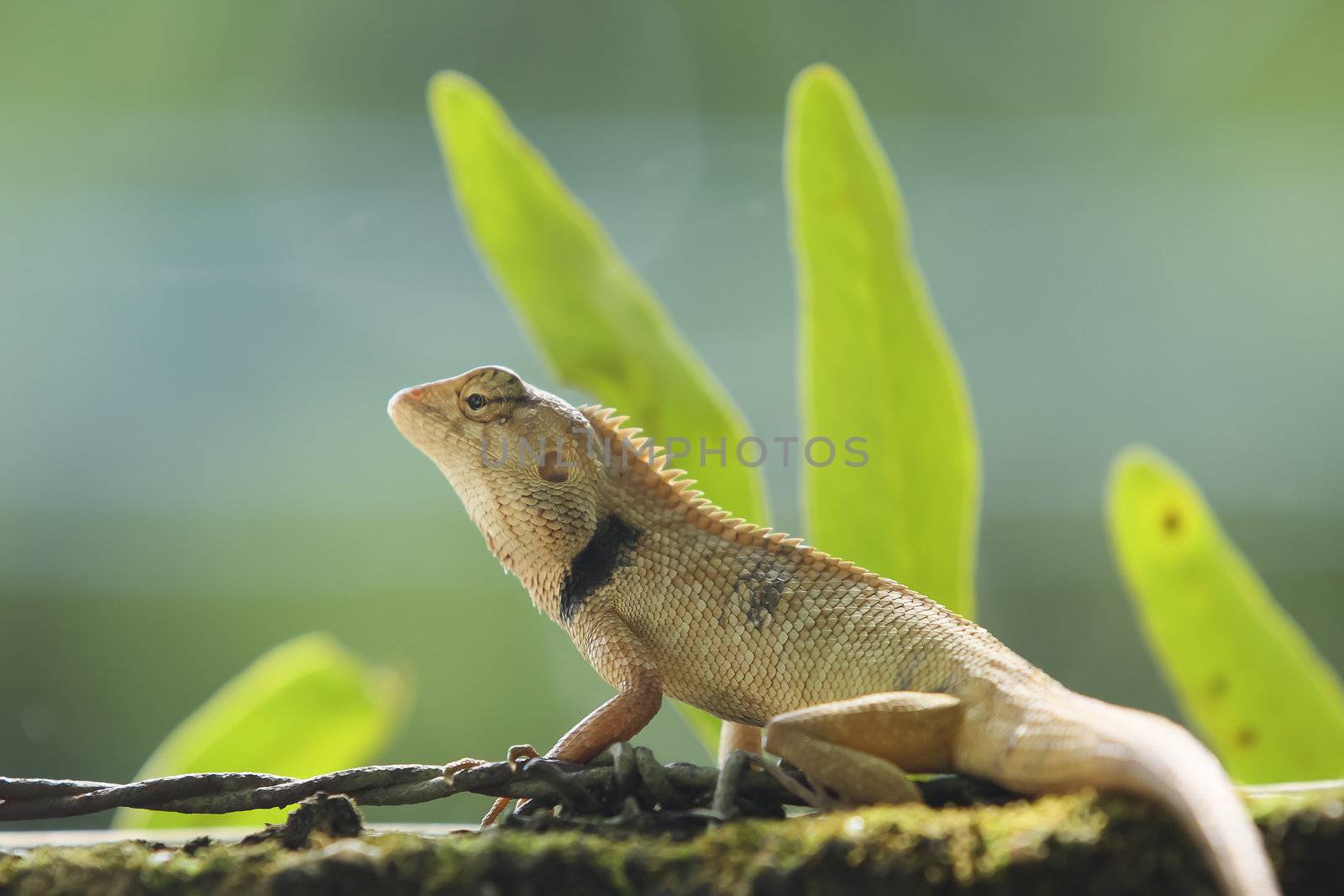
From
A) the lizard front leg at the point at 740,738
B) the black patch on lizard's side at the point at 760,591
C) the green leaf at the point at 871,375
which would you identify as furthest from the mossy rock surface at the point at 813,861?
the green leaf at the point at 871,375

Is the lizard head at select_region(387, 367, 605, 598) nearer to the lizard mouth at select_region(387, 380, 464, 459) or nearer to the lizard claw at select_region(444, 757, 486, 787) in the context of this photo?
the lizard mouth at select_region(387, 380, 464, 459)

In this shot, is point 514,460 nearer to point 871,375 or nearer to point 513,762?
point 513,762

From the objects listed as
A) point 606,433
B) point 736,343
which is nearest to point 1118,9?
point 736,343

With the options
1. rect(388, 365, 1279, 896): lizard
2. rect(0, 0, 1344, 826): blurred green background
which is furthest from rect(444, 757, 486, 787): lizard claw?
rect(0, 0, 1344, 826): blurred green background

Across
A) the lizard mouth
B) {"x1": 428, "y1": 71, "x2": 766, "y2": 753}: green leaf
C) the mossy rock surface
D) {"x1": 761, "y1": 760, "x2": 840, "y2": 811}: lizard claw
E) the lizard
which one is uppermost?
{"x1": 428, "y1": 71, "x2": 766, "y2": 753}: green leaf

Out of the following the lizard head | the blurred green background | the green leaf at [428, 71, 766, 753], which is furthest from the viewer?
the blurred green background

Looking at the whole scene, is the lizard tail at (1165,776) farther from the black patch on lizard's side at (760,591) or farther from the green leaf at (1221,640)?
the green leaf at (1221,640)

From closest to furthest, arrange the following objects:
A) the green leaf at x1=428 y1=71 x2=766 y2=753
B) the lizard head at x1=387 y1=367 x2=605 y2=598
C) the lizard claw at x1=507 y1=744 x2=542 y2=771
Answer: the lizard claw at x1=507 y1=744 x2=542 y2=771 < the lizard head at x1=387 y1=367 x2=605 y2=598 < the green leaf at x1=428 y1=71 x2=766 y2=753

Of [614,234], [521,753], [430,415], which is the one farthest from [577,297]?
[614,234]

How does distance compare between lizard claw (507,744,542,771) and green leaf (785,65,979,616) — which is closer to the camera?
lizard claw (507,744,542,771)
